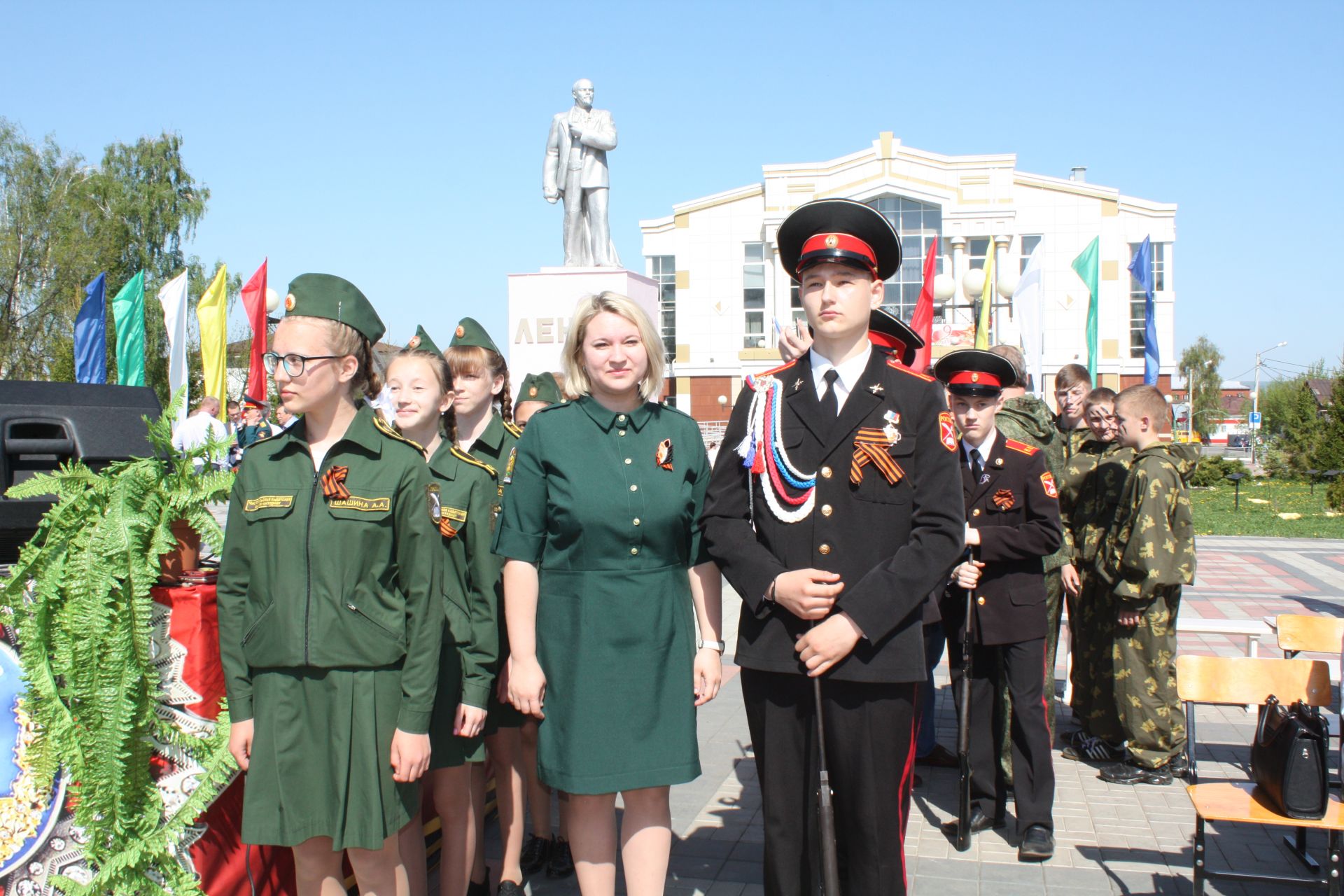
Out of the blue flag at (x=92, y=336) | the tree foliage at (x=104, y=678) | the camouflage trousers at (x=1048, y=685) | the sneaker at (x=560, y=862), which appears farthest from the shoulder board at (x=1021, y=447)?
the blue flag at (x=92, y=336)

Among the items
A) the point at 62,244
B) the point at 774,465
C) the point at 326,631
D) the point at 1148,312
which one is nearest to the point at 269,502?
the point at 326,631

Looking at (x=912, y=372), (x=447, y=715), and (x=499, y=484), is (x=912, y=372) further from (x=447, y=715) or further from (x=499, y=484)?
(x=447, y=715)

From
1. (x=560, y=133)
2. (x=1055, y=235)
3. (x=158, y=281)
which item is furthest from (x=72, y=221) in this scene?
(x=1055, y=235)

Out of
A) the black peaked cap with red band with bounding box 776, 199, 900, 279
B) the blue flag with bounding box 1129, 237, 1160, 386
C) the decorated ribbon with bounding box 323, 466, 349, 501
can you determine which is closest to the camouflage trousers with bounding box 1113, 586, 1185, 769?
the black peaked cap with red band with bounding box 776, 199, 900, 279

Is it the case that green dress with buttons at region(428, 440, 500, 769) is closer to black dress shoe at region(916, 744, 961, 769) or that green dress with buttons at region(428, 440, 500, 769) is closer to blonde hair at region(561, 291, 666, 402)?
blonde hair at region(561, 291, 666, 402)

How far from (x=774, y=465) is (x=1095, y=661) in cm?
339

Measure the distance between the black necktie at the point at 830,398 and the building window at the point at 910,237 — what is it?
3955cm

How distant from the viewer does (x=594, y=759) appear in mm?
2838

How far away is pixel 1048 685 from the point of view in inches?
195

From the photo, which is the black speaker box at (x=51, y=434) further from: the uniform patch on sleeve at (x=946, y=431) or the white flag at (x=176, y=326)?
the white flag at (x=176, y=326)

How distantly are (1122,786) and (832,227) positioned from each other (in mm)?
3531

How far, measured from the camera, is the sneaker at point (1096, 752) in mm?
5285

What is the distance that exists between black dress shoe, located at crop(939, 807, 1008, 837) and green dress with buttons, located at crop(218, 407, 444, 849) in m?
2.56

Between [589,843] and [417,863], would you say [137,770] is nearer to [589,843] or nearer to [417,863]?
[417,863]
